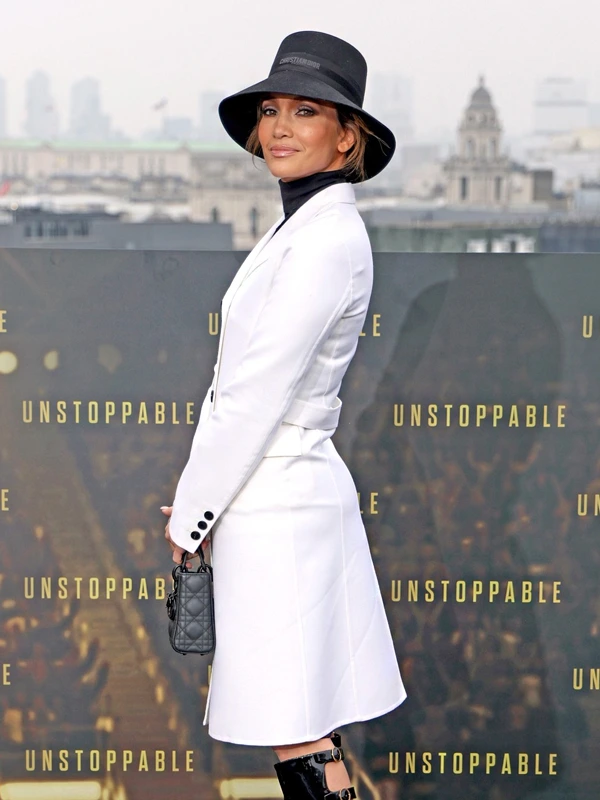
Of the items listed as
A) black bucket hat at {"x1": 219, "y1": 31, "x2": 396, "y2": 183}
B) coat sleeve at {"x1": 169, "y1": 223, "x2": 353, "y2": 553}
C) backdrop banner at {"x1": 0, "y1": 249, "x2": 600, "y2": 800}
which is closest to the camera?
coat sleeve at {"x1": 169, "y1": 223, "x2": 353, "y2": 553}

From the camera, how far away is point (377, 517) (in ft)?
9.29

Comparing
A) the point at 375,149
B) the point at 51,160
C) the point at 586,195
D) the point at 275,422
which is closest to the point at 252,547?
the point at 275,422

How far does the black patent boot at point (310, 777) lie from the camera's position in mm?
1960

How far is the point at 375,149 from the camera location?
6.79 feet

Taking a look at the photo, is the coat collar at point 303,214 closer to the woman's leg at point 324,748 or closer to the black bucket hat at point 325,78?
the black bucket hat at point 325,78

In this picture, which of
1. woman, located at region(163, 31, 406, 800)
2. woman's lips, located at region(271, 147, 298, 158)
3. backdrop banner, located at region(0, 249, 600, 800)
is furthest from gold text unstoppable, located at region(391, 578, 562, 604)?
woman's lips, located at region(271, 147, 298, 158)

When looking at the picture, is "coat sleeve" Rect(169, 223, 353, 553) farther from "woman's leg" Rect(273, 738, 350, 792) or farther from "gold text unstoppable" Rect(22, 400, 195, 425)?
"gold text unstoppable" Rect(22, 400, 195, 425)

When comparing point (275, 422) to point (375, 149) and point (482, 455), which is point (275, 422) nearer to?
point (375, 149)

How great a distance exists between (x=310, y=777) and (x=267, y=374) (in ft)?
2.08

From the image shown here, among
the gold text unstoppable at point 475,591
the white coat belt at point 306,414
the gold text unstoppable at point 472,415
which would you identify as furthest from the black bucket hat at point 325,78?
the gold text unstoppable at point 475,591

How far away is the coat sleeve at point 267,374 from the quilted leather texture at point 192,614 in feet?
0.21

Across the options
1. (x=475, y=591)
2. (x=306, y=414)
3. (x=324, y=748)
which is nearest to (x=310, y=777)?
(x=324, y=748)

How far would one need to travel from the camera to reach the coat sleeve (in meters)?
A: 1.84

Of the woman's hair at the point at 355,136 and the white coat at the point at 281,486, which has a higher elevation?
the woman's hair at the point at 355,136
